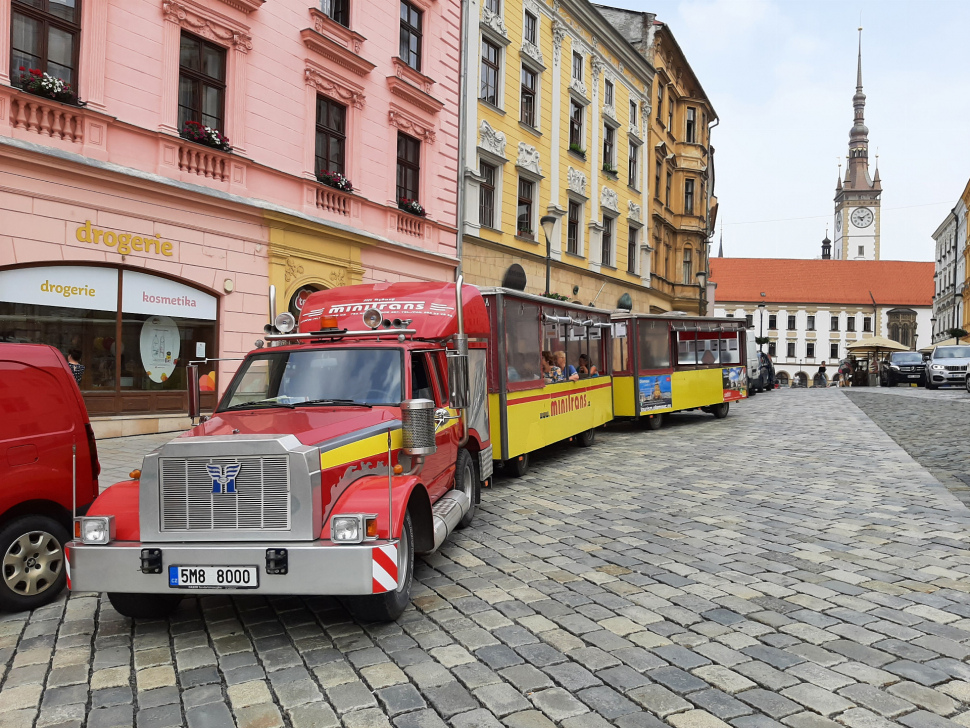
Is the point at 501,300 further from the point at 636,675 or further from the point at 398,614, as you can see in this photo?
the point at 636,675

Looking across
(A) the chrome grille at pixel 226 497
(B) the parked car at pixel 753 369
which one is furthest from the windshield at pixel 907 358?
(A) the chrome grille at pixel 226 497

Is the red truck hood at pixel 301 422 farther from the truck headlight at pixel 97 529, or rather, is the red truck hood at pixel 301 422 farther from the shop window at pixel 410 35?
the shop window at pixel 410 35

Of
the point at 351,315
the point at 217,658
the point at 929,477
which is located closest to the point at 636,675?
the point at 217,658

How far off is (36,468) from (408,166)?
15.5 metres

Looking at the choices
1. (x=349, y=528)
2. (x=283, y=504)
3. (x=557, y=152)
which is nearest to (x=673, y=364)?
(x=557, y=152)

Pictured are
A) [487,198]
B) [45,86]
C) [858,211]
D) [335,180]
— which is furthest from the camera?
[858,211]

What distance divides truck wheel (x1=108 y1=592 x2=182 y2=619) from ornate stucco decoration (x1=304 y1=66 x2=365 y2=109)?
13.5 metres

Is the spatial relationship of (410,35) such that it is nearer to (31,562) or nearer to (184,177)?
(184,177)

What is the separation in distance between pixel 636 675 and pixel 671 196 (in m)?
39.1

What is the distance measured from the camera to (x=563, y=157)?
89.2 ft

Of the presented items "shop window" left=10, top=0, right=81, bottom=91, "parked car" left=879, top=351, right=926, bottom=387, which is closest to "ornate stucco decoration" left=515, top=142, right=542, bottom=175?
"shop window" left=10, top=0, right=81, bottom=91

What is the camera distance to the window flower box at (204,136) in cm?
1362

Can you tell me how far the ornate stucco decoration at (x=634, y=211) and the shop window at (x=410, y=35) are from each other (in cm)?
1524

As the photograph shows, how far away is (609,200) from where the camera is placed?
30828mm
